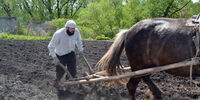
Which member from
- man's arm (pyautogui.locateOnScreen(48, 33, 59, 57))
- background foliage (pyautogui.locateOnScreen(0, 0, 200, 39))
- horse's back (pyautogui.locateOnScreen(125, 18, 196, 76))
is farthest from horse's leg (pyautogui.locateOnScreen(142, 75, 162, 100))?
background foliage (pyautogui.locateOnScreen(0, 0, 200, 39))

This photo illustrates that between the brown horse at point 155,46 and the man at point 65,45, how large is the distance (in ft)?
3.48

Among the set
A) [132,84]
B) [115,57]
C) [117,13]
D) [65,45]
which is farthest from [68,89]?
[117,13]

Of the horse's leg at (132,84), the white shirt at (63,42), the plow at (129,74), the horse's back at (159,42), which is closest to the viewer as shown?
the plow at (129,74)

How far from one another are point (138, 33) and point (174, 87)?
1.88 meters

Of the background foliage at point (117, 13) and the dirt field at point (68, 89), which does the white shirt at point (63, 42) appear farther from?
the background foliage at point (117, 13)

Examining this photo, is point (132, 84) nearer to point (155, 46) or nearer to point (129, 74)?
point (129, 74)

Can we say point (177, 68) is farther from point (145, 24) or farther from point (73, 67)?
point (73, 67)

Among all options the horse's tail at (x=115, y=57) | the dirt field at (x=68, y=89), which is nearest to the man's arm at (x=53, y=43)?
the dirt field at (x=68, y=89)

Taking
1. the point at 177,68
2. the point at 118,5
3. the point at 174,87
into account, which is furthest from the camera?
the point at 118,5

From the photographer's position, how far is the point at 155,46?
416 centimetres

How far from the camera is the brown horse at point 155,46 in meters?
3.87

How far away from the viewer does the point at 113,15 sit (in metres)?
29.4

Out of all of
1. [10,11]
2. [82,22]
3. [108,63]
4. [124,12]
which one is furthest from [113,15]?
[108,63]

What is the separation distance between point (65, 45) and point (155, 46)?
212cm
